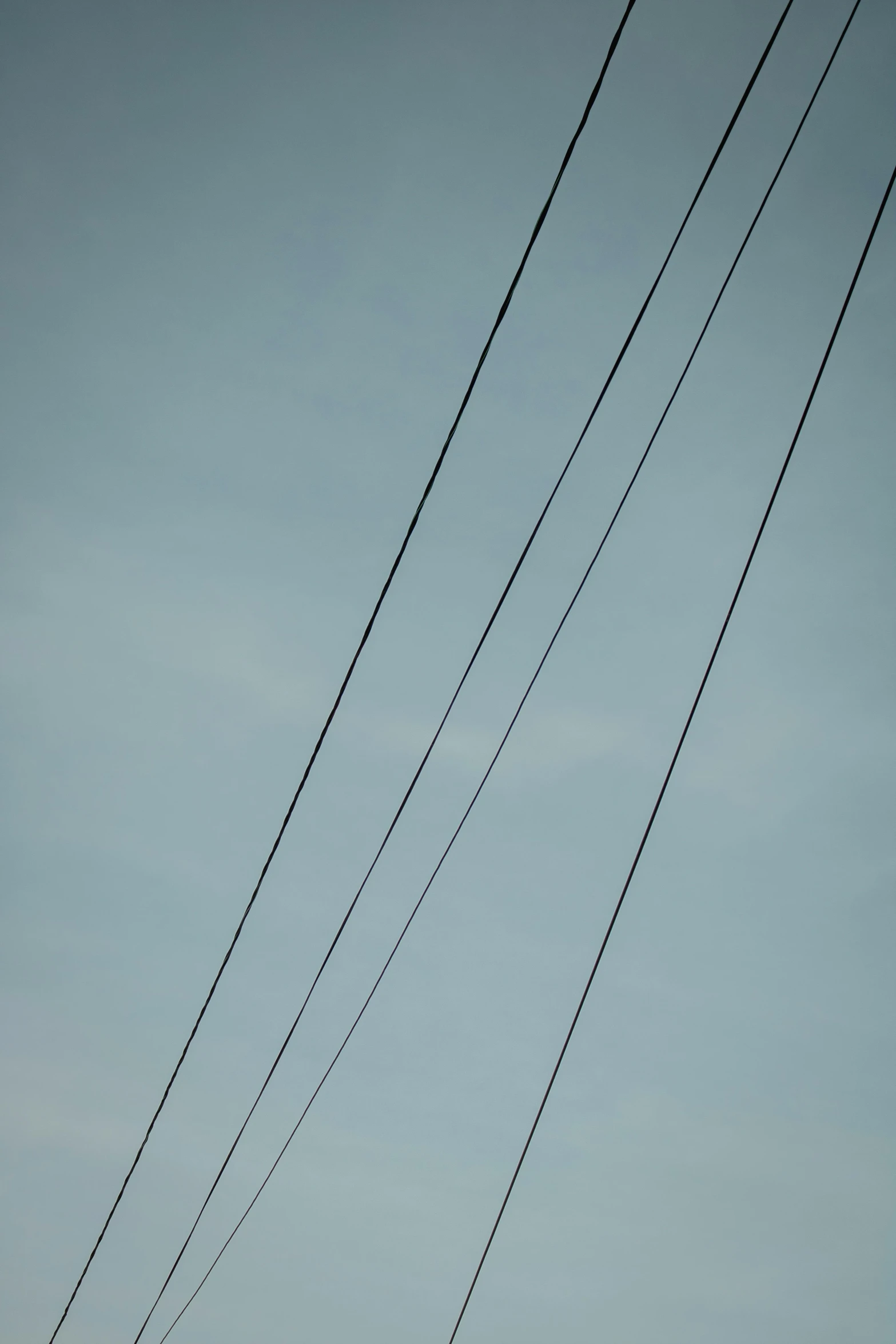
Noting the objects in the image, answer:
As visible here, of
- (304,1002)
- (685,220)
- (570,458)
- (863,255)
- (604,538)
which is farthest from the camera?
(304,1002)

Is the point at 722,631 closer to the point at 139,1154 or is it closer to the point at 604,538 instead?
the point at 604,538

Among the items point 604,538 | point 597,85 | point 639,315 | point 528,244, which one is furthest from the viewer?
point 604,538

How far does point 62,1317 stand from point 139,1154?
1780mm

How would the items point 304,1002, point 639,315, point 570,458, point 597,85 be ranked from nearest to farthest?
point 597,85
point 639,315
point 570,458
point 304,1002

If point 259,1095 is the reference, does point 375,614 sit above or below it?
above

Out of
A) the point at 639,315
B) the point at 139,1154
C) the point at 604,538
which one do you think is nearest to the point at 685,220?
the point at 639,315

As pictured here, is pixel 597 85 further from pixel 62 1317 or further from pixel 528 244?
pixel 62 1317

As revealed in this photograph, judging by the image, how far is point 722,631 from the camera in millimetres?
6246

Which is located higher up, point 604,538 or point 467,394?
point 604,538

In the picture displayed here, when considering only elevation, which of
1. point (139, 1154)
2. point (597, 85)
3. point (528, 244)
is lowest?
point (139, 1154)

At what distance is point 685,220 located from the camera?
6.54 meters

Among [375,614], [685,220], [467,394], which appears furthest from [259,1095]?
[685,220]

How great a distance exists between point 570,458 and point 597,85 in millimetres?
2913

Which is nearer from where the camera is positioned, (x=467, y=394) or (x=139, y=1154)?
(x=467, y=394)
